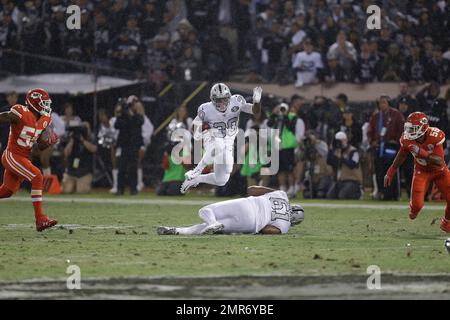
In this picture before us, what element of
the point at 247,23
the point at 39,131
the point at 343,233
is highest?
the point at 247,23

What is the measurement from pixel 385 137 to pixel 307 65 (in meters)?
3.74

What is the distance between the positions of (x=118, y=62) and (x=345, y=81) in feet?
19.8

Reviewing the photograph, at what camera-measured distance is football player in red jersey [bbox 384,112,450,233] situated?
552 inches

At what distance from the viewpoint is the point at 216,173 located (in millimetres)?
17250

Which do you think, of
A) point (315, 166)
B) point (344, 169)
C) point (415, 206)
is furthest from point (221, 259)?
point (315, 166)

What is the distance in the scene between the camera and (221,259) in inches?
420

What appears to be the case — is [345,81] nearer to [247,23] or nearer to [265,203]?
[247,23]

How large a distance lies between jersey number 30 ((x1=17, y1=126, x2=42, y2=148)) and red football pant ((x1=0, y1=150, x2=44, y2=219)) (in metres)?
0.19

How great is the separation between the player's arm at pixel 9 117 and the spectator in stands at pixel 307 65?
11.8 m

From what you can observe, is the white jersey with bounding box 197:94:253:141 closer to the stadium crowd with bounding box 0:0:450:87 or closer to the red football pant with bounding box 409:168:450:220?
the red football pant with bounding box 409:168:450:220
